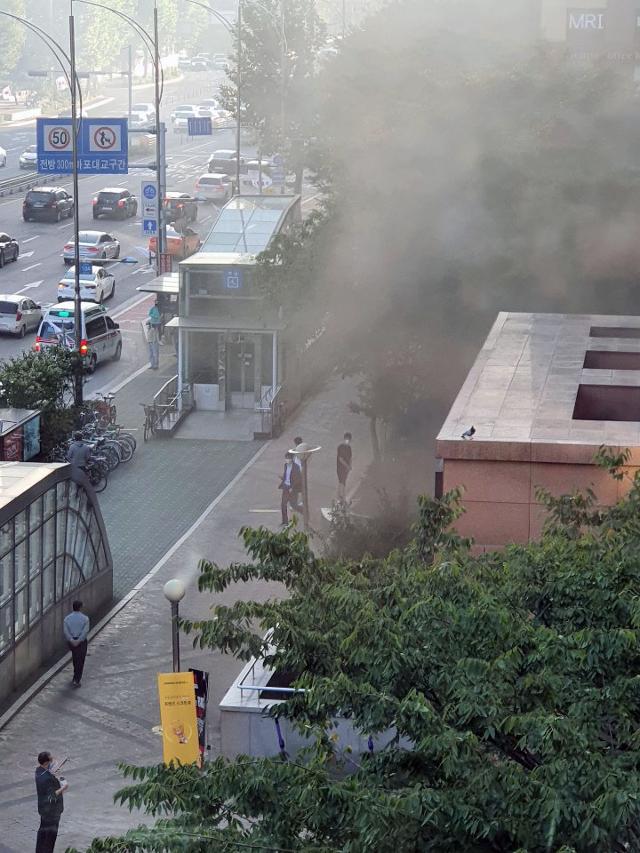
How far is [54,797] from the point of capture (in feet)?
39.2

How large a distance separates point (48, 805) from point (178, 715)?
1.64 metres

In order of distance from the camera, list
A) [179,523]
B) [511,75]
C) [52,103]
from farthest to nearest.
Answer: [52,103] < [511,75] < [179,523]

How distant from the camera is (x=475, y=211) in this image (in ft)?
92.4

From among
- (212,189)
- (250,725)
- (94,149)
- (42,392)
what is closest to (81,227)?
(212,189)

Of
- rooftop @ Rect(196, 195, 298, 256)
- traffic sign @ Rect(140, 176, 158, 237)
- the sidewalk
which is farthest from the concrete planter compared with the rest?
traffic sign @ Rect(140, 176, 158, 237)

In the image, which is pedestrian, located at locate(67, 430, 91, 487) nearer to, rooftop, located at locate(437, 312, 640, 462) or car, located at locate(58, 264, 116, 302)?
rooftop, located at locate(437, 312, 640, 462)

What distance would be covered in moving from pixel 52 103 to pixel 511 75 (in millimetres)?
70854

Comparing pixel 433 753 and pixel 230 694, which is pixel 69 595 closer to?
pixel 230 694

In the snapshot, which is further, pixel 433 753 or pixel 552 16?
pixel 552 16

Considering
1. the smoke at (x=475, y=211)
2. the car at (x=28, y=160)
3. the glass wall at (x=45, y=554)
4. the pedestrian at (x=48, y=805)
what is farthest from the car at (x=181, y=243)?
the pedestrian at (x=48, y=805)

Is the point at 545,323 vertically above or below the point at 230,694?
above

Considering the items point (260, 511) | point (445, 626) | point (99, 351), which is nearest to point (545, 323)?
point (260, 511)

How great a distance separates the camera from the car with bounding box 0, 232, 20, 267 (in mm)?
46531

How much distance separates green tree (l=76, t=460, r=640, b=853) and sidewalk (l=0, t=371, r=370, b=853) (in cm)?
461
